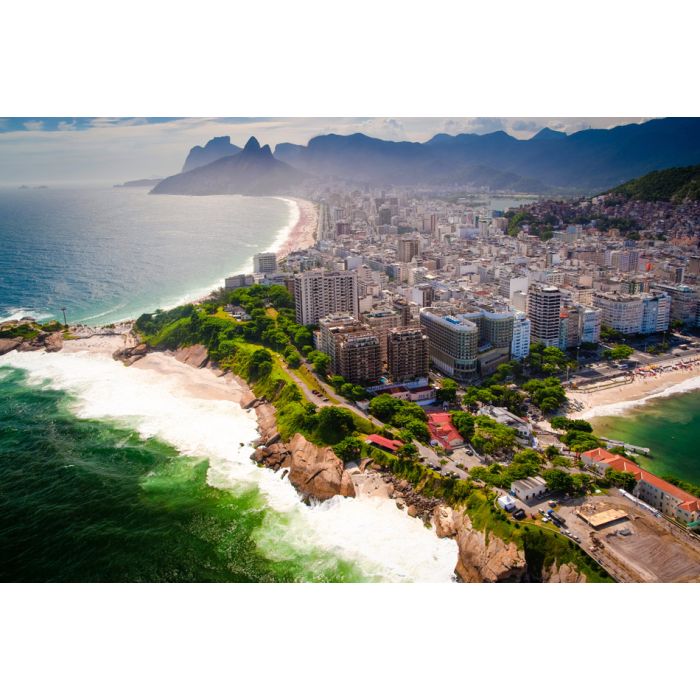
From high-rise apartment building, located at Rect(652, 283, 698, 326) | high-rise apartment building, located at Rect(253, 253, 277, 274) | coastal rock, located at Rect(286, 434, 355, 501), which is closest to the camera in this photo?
coastal rock, located at Rect(286, 434, 355, 501)

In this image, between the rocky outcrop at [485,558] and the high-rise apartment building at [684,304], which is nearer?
the rocky outcrop at [485,558]

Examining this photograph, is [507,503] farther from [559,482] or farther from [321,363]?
[321,363]

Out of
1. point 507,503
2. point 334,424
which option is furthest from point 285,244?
point 507,503

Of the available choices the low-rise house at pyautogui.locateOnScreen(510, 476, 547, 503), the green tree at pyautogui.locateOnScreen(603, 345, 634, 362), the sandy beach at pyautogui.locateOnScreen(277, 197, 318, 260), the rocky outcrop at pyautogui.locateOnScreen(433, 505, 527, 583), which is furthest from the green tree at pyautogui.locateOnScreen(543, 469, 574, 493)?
the sandy beach at pyautogui.locateOnScreen(277, 197, 318, 260)

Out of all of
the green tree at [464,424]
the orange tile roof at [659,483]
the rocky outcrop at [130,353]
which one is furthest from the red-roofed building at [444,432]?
the rocky outcrop at [130,353]

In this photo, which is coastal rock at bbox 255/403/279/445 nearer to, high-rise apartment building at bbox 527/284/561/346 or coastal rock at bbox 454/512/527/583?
coastal rock at bbox 454/512/527/583

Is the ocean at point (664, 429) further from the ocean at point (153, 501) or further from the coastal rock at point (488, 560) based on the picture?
the ocean at point (153, 501)
